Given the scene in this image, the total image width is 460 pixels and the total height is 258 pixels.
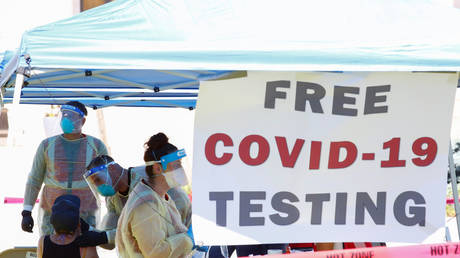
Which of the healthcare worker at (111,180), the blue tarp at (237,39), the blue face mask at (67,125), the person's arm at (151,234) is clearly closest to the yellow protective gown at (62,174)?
the blue face mask at (67,125)

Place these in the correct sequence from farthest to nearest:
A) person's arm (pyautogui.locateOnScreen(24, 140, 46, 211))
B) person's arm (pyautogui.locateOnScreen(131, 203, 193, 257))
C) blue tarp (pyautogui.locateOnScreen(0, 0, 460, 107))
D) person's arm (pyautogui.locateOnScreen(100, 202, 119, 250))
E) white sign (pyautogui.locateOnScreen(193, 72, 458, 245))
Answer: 1. person's arm (pyautogui.locateOnScreen(24, 140, 46, 211))
2. person's arm (pyautogui.locateOnScreen(100, 202, 119, 250))
3. white sign (pyautogui.locateOnScreen(193, 72, 458, 245))
4. person's arm (pyautogui.locateOnScreen(131, 203, 193, 257))
5. blue tarp (pyautogui.locateOnScreen(0, 0, 460, 107))

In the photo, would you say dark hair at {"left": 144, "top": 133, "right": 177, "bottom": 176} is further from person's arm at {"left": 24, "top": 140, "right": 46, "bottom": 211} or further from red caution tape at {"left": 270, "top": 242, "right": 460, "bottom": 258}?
person's arm at {"left": 24, "top": 140, "right": 46, "bottom": 211}

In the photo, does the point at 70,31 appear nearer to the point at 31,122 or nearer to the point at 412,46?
the point at 412,46

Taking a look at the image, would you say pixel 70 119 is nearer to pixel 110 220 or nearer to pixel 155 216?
pixel 110 220

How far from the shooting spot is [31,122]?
13.8m

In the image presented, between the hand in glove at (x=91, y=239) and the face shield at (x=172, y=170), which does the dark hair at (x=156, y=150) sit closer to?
the face shield at (x=172, y=170)

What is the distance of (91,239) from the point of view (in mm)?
4734

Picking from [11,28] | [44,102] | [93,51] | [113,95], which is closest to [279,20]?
[93,51]

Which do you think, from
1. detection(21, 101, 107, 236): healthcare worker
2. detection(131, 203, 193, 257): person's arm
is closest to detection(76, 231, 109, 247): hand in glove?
detection(131, 203, 193, 257): person's arm

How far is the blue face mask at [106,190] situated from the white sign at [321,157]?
802 millimetres

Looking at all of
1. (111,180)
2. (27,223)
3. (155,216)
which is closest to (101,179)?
(111,180)

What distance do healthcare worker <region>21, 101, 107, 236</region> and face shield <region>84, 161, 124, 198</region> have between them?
0.84 meters

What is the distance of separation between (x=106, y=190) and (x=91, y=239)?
1.12 feet

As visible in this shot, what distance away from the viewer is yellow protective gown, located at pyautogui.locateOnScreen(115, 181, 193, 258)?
4.08 meters
